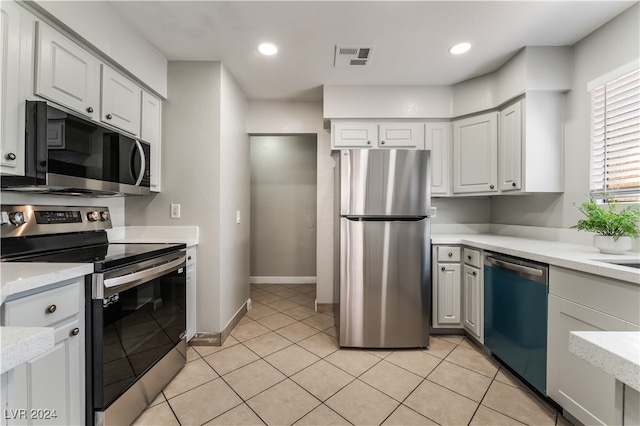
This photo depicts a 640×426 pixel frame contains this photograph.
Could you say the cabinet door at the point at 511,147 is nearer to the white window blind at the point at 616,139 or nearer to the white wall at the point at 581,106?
the white wall at the point at 581,106

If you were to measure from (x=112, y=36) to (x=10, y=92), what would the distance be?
0.75m

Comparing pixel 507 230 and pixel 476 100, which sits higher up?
pixel 476 100

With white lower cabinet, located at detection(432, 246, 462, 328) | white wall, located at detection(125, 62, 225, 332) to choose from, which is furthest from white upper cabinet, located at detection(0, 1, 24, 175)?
white lower cabinet, located at detection(432, 246, 462, 328)

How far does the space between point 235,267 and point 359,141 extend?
1.78m

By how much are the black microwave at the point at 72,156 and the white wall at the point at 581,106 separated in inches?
129

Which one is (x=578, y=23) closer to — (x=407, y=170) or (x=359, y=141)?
(x=407, y=170)

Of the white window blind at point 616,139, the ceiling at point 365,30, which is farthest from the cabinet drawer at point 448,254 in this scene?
the ceiling at point 365,30

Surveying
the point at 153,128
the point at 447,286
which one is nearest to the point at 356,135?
the point at 447,286

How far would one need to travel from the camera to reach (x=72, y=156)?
1.46 meters

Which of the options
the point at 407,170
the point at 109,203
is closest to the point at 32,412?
the point at 109,203

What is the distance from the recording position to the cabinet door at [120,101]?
175cm

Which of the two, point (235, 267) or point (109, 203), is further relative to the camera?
point (235, 267)

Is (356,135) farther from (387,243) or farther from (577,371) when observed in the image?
(577,371)

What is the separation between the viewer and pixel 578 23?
1.87m
